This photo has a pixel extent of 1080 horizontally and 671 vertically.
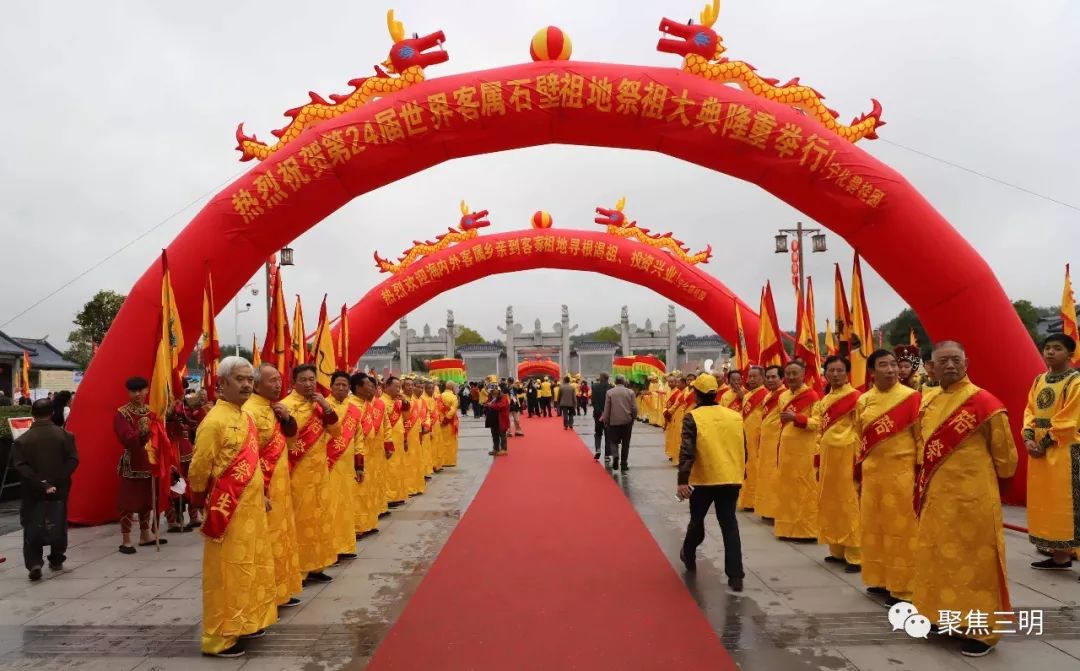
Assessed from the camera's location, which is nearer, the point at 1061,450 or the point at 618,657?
the point at 618,657

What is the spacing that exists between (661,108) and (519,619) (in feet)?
18.2

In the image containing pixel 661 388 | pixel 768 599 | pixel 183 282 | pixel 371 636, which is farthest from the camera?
pixel 661 388

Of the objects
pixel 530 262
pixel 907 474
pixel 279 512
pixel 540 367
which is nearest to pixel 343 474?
pixel 279 512

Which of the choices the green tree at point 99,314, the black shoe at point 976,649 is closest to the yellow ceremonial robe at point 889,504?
the black shoe at point 976,649

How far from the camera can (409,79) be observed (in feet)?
24.1

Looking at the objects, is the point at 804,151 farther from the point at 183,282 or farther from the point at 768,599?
the point at 183,282

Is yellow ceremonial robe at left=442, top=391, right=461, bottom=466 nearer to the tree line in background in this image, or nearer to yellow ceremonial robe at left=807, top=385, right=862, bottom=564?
yellow ceremonial robe at left=807, top=385, right=862, bottom=564

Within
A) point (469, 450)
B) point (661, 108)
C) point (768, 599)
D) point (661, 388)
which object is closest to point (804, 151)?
point (661, 108)

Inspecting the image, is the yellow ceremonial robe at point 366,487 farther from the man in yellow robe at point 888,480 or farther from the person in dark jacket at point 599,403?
the person in dark jacket at point 599,403

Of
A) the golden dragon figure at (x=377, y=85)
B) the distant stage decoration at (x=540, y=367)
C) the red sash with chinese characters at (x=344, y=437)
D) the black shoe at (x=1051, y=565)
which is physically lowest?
the black shoe at (x=1051, y=565)

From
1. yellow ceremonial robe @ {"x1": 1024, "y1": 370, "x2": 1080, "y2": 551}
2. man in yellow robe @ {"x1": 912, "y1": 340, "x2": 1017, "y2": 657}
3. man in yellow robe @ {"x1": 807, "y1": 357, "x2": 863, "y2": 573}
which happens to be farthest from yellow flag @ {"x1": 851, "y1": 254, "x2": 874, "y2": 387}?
man in yellow robe @ {"x1": 912, "y1": 340, "x2": 1017, "y2": 657}

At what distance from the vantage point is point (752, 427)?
21.4 ft

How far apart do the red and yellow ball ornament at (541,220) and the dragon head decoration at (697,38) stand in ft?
20.4

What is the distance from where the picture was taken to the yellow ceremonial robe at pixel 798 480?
537 cm
